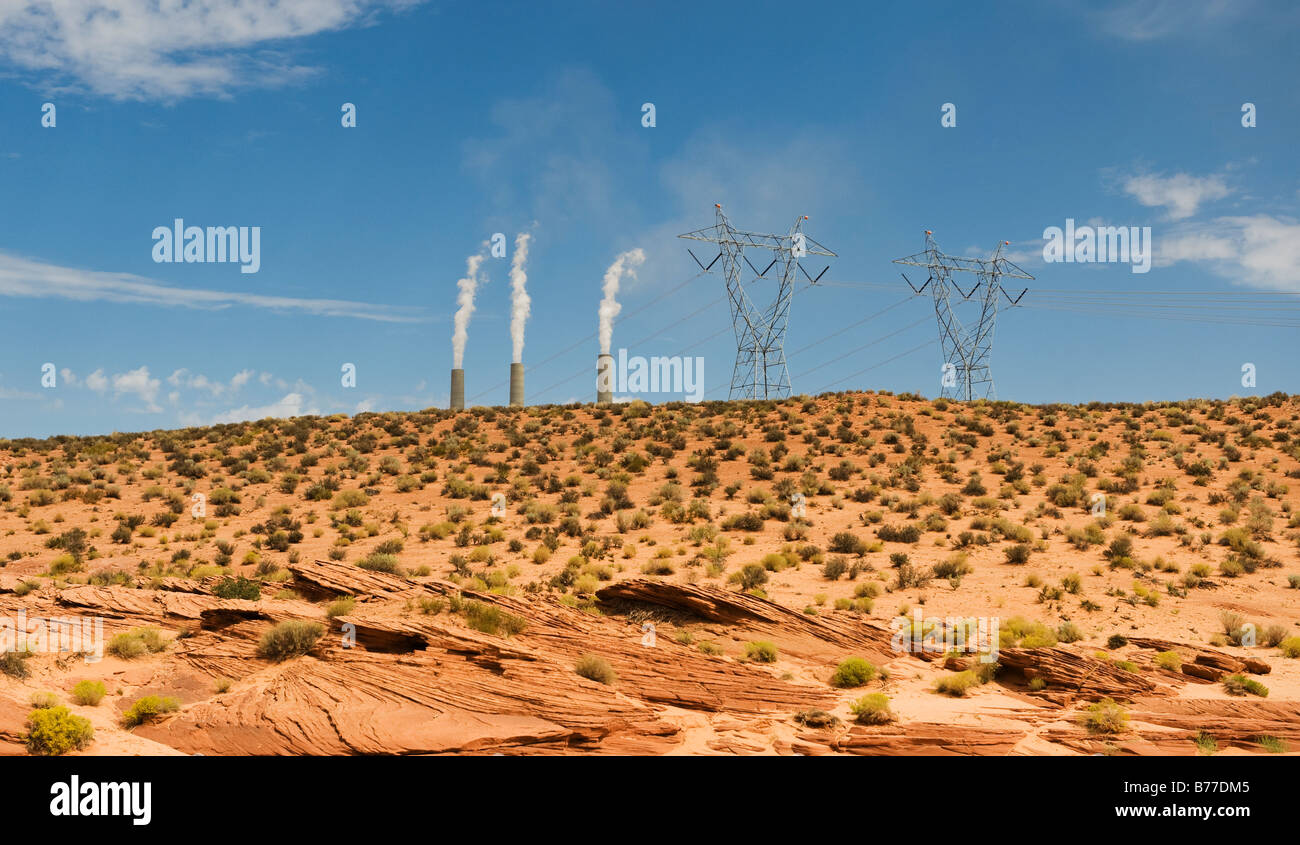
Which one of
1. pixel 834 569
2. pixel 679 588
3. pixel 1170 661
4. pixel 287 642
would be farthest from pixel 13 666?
pixel 1170 661

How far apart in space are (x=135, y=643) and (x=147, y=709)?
318 cm

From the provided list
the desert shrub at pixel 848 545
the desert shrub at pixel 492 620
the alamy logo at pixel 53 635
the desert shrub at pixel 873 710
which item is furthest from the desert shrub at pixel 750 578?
the alamy logo at pixel 53 635

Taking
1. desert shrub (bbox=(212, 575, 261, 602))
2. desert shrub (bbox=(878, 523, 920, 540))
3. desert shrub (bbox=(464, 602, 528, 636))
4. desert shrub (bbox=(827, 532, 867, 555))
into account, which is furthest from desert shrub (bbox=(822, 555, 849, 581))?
desert shrub (bbox=(212, 575, 261, 602))

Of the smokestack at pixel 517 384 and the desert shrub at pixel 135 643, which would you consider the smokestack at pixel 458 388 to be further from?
the desert shrub at pixel 135 643

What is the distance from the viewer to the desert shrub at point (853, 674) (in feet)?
53.5

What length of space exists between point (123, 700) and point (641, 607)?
10.1 metres

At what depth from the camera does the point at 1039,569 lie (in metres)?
25.9

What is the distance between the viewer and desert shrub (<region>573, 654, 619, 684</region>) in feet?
48.9

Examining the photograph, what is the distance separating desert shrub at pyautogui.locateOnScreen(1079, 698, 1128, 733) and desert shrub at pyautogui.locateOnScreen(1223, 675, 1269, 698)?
10.9 feet

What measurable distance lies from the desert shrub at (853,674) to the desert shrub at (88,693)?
12760mm

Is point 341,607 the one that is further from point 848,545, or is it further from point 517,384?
point 517,384
